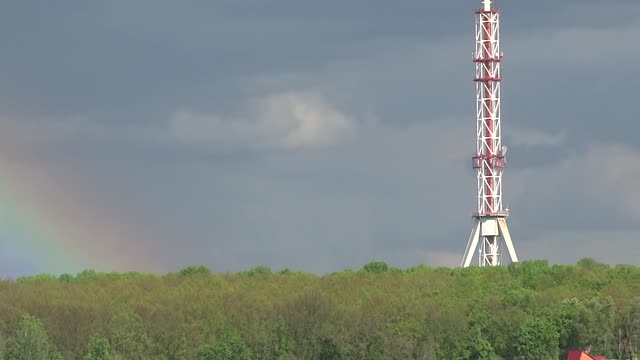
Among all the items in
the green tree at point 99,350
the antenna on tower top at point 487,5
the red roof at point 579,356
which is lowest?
the green tree at point 99,350

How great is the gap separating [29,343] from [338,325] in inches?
1014

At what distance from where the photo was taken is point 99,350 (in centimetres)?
13425

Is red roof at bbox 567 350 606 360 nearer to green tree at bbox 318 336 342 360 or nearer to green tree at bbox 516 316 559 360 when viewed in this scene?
green tree at bbox 516 316 559 360

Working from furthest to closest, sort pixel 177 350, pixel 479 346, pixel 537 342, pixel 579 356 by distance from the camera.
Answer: pixel 177 350, pixel 479 346, pixel 537 342, pixel 579 356

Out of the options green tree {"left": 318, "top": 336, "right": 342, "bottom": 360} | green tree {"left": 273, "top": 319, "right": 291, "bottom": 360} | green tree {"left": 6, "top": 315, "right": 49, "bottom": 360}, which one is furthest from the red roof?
green tree {"left": 6, "top": 315, "right": 49, "bottom": 360}

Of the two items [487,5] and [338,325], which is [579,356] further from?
[487,5]

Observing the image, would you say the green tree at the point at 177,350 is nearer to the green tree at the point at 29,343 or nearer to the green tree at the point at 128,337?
the green tree at the point at 128,337

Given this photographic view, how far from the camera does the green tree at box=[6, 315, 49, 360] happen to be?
5236 inches

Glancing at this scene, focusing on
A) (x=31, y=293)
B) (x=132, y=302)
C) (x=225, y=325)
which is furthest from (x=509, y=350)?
(x=31, y=293)

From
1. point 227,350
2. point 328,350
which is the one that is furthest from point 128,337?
point 328,350

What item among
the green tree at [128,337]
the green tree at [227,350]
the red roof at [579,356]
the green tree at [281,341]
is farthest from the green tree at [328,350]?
the red roof at [579,356]

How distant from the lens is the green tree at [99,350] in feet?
437

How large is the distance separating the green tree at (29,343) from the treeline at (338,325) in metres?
0.08

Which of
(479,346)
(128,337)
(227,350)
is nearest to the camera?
(227,350)
